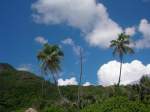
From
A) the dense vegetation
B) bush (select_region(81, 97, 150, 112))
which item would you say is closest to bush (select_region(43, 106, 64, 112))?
the dense vegetation

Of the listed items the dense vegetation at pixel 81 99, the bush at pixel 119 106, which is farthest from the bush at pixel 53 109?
the bush at pixel 119 106

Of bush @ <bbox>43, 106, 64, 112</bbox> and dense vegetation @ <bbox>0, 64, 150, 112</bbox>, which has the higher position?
dense vegetation @ <bbox>0, 64, 150, 112</bbox>

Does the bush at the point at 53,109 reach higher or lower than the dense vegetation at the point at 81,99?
lower

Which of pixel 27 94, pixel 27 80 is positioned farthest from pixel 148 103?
pixel 27 80

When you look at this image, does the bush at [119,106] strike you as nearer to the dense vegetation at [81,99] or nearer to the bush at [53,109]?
the dense vegetation at [81,99]

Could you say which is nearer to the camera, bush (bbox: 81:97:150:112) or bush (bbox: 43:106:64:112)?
bush (bbox: 81:97:150:112)

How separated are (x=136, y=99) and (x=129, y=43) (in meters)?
16.0

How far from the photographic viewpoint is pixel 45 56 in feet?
283

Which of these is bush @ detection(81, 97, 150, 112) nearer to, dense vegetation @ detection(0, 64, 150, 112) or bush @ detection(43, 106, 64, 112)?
dense vegetation @ detection(0, 64, 150, 112)

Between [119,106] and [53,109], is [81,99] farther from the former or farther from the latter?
[119,106]

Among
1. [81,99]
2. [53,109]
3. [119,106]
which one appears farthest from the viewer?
[81,99]

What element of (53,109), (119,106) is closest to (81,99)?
(53,109)

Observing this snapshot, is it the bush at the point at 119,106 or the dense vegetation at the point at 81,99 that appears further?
the dense vegetation at the point at 81,99

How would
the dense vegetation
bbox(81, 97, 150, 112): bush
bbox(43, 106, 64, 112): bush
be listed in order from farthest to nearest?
bbox(43, 106, 64, 112): bush → the dense vegetation → bbox(81, 97, 150, 112): bush
